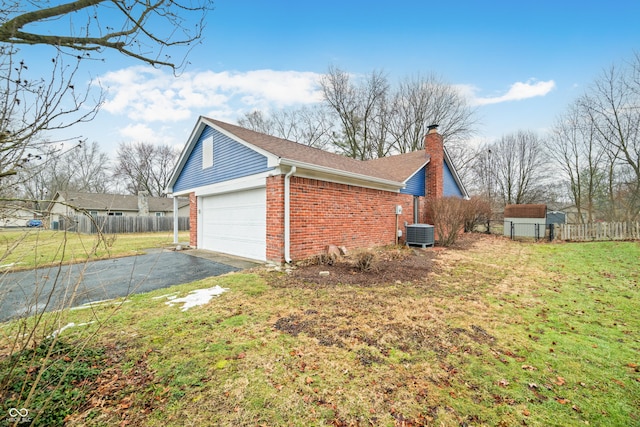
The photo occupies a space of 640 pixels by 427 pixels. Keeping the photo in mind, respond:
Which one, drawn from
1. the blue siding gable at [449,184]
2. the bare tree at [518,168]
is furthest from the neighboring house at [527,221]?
the bare tree at [518,168]

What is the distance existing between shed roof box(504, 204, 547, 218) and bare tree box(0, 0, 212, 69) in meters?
18.1

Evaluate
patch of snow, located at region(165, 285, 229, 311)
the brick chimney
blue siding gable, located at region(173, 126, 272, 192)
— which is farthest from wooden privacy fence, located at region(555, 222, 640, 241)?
patch of snow, located at region(165, 285, 229, 311)

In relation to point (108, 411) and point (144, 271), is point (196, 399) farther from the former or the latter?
point (144, 271)

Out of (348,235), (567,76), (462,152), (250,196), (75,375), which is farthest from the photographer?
(462,152)

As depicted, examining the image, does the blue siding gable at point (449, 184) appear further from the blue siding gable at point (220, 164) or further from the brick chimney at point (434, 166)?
the blue siding gable at point (220, 164)

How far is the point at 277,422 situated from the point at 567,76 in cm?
1766

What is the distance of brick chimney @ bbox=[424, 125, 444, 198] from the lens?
45.1 ft

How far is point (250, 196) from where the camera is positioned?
8289 millimetres

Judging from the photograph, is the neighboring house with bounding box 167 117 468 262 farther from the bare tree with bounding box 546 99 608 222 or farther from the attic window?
the bare tree with bounding box 546 99 608 222

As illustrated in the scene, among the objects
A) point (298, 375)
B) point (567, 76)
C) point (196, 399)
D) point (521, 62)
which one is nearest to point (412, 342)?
point (298, 375)

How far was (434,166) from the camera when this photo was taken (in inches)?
542

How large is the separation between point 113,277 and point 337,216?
20.7 feet

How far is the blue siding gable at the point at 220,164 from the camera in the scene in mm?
7852

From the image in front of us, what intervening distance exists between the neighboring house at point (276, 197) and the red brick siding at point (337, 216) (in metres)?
Answer: 0.03
